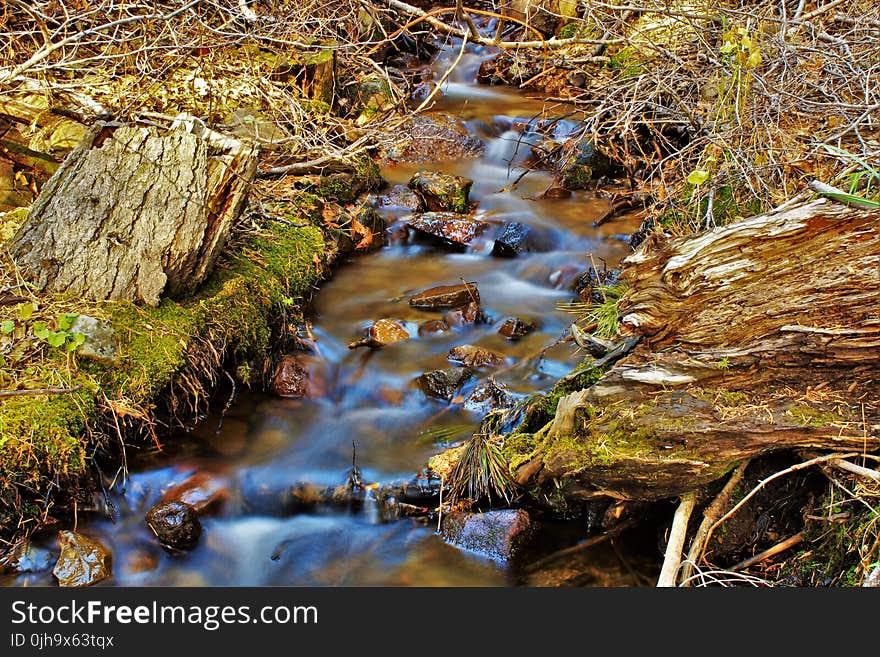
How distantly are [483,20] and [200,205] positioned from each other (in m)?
8.24

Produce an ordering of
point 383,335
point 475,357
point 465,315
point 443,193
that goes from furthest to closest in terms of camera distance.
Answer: point 443,193 < point 465,315 < point 383,335 < point 475,357

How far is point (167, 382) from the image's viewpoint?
4070mm

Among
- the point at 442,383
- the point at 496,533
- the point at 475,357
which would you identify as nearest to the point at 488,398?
the point at 442,383

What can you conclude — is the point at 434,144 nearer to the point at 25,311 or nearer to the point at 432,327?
the point at 432,327

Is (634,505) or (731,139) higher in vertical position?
(731,139)

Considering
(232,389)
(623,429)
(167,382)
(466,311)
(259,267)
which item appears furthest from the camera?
(466,311)

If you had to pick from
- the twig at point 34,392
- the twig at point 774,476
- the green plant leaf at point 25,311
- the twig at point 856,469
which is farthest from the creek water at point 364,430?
the twig at point 856,469

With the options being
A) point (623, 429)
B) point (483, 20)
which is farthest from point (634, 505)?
point (483, 20)

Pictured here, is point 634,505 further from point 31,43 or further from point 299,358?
point 31,43

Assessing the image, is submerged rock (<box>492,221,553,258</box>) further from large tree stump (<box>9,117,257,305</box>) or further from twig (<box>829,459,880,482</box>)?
twig (<box>829,459,880,482</box>)

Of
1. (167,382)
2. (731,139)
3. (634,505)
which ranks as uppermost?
(731,139)

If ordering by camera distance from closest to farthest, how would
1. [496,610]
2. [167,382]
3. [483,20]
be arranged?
[496,610]
[167,382]
[483,20]

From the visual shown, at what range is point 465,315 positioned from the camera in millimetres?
5566

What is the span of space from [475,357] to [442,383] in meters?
0.42
